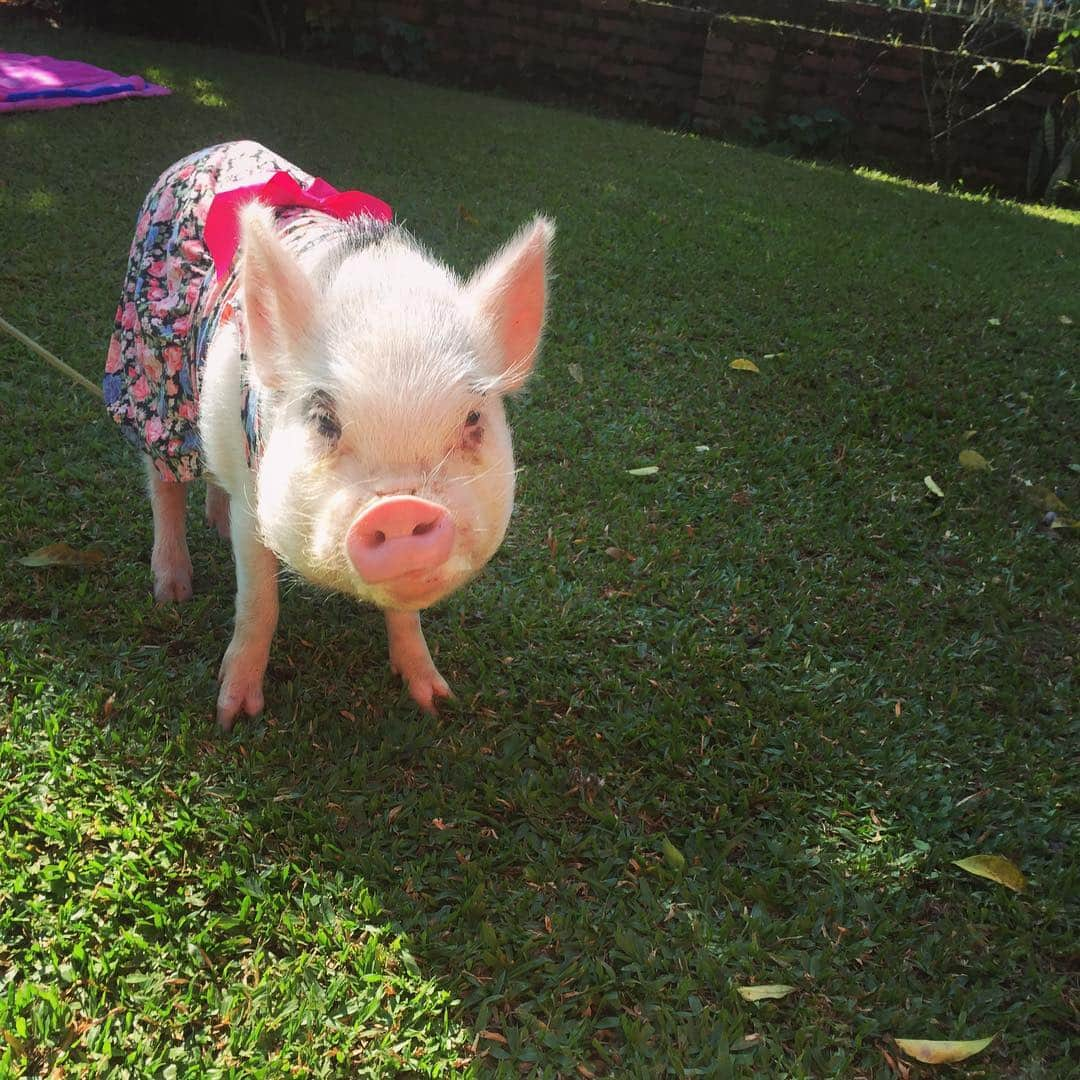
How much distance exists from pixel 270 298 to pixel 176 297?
882 mm

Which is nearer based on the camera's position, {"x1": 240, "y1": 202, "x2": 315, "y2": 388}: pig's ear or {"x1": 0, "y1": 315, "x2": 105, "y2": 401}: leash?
{"x1": 240, "y1": 202, "x2": 315, "y2": 388}: pig's ear

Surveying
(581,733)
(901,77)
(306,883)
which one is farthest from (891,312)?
(901,77)

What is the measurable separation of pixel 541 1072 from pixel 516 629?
1.23 metres

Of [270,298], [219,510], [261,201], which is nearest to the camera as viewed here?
[270,298]

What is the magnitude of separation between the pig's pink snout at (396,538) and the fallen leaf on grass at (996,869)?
1.41 metres

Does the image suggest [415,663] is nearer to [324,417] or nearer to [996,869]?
[324,417]

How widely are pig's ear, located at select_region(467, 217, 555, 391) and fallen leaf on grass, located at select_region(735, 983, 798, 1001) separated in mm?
1230

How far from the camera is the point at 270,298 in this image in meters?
1.70

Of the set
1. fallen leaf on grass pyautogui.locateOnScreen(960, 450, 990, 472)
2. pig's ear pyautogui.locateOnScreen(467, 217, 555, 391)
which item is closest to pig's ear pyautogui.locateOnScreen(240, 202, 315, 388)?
pig's ear pyautogui.locateOnScreen(467, 217, 555, 391)

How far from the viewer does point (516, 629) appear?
103 inches

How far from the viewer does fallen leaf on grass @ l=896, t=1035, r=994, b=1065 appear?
64.9 inches

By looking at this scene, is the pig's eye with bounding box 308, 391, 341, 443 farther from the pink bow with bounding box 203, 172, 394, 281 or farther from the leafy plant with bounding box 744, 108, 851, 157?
the leafy plant with bounding box 744, 108, 851, 157

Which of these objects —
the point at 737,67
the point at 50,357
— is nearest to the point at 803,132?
the point at 737,67

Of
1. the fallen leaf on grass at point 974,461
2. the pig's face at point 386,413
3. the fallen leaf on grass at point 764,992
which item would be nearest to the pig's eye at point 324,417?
the pig's face at point 386,413
